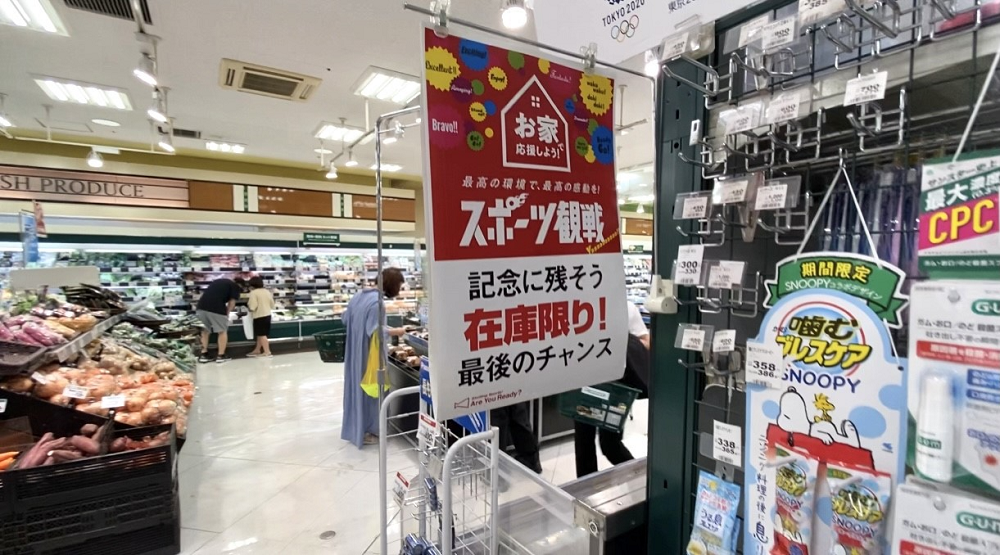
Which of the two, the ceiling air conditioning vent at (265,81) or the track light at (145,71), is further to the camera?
the ceiling air conditioning vent at (265,81)

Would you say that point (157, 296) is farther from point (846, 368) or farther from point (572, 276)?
point (846, 368)

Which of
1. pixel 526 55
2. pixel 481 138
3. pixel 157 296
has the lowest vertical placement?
pixel 157 296

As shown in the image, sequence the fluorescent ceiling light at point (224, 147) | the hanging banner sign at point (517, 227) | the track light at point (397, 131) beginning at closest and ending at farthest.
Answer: the hanging banner sign at point (517, 227)
the track light at point (397, 131)
the fluorescent ceiling light at point (224, 147)

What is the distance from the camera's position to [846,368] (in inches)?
31.3

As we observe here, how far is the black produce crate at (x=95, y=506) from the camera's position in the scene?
2.40 metres

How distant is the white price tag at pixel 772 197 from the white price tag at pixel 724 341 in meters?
0.27

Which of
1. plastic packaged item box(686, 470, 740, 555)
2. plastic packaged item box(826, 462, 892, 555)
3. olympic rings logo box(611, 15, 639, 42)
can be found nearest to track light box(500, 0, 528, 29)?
olympic rings logo box(611, 15, 639, 42)

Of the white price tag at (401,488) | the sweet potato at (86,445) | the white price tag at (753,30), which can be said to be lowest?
the sweet potato at (86,445)

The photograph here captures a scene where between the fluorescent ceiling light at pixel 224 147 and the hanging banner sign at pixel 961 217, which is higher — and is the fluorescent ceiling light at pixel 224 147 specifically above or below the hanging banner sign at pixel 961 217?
above

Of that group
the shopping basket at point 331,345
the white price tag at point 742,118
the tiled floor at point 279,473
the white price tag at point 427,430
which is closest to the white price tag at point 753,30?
the white price tag at point 742,118

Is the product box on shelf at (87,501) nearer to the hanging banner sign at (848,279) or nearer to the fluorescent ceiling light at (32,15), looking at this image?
the fluorescent ceiling light at (32,15)

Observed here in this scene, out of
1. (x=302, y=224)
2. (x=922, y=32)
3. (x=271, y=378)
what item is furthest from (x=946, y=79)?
(x=302, y=224)

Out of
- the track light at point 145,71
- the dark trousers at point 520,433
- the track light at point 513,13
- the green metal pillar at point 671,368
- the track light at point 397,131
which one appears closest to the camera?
the green metal pillar at point 671,368

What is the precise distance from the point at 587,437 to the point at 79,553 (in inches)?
117
